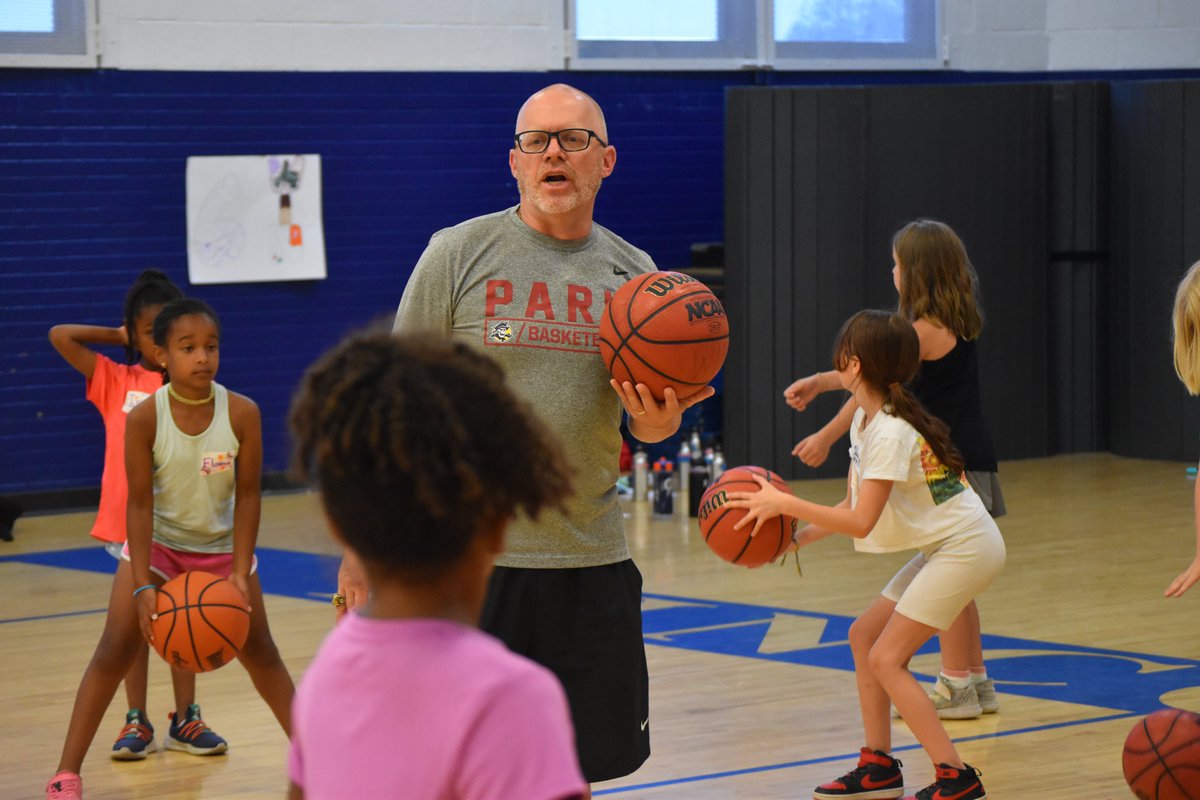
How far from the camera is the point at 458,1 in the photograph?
37.0ft

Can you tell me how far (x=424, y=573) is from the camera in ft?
5.63

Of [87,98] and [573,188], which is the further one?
[87,98]

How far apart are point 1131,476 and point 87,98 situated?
288 inches

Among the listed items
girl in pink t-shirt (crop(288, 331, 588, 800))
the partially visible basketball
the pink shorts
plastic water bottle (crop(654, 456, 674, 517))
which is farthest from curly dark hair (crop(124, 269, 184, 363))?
plastic water bottle (crop(654, 456, 674, 517))

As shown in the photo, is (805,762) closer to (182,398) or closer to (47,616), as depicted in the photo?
(182,398)

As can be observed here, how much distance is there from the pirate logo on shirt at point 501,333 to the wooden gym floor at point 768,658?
6.11ft

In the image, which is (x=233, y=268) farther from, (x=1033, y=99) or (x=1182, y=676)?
(x=1182, y=676)

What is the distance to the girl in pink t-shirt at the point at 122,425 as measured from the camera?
5.24 meters

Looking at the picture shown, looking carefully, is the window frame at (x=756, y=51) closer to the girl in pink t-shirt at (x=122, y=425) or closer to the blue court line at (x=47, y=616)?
the blue court line at (x=47, y=616)

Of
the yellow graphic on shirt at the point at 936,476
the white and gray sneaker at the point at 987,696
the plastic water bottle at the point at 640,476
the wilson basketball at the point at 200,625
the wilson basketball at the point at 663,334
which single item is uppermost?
the wilson basketball at the point at 663,334

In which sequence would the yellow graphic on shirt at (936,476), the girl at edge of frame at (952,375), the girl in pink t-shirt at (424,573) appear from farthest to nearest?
the girl at edge of frame at (952,375)
the yellow graphic on shirt at (936,476)
the girl in pink t-shirt at (424,573)

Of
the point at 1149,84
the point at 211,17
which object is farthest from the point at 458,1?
the point at 1149,84

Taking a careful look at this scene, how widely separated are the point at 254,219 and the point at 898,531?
7.05m

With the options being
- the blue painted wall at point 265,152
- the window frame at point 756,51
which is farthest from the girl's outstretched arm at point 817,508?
the window frame at point 756,51
